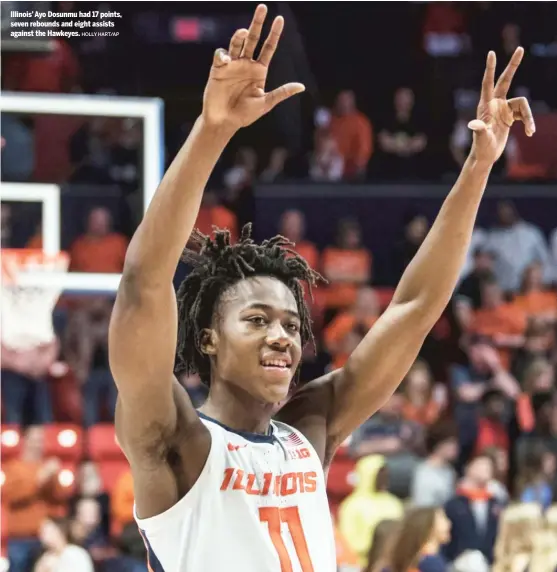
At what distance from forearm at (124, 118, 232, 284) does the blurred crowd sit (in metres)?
3.27

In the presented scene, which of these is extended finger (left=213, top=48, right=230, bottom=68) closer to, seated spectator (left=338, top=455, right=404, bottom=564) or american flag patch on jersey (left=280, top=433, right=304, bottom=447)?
american flag patch on jersey (left=280, top=433, right=304, bottom=447)

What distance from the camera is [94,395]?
8742 mm

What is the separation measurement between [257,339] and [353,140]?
8107 mm

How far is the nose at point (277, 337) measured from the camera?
10.8 feet

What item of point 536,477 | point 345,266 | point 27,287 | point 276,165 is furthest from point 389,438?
point 276,165

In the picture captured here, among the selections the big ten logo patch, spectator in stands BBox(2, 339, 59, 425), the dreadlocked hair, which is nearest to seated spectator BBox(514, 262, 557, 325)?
spectator in stands BBox(2, 339, 59, 425)

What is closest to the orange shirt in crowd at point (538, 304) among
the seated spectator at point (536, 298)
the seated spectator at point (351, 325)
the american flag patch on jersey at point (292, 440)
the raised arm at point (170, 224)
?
the seated spectator at point (536, 298)

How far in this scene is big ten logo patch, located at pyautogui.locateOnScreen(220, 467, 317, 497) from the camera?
3174 mm

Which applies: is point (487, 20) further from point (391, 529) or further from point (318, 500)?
point (318, 500)

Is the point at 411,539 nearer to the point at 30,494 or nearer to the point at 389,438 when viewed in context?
the point at 389,438

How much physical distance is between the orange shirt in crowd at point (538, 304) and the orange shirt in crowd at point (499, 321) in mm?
59

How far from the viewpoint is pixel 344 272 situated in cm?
1005

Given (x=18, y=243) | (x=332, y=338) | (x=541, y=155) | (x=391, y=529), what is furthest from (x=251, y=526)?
(x=541, y=155)

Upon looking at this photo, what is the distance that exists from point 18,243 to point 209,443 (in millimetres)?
4980
